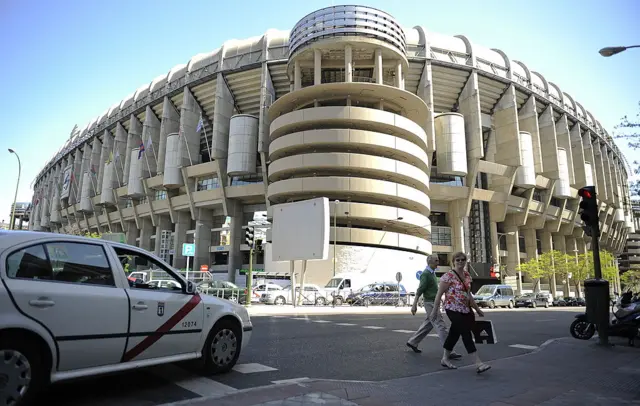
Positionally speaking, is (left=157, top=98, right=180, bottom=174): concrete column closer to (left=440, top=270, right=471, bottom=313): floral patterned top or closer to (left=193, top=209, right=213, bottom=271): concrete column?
A: (left=193, top=209, right=213, bottom=271): concrete column

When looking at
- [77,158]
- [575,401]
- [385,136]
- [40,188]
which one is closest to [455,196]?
[385,136]

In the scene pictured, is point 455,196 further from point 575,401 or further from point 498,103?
point 575,401

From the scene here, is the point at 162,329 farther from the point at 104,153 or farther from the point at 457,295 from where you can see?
the point at 104,153

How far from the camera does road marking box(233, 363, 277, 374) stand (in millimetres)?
5621

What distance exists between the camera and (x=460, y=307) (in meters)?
5.96

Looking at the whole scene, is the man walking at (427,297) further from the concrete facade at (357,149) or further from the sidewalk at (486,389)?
the concrete facade at (357,149)

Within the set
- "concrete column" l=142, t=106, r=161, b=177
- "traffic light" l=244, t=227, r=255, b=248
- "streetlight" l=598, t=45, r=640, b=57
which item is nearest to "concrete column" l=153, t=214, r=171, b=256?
"concrete column" l=142, t=106, r=161, b=177

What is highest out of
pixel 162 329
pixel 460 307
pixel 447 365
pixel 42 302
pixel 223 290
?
pixel 42 302

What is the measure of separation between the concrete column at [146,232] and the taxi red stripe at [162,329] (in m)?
61.8

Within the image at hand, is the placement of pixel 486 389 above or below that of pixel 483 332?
below

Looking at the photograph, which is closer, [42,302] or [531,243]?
[42,302]

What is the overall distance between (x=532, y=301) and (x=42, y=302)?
139 ft

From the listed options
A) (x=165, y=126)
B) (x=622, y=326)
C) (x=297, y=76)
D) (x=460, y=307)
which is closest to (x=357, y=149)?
(x=297, y=76)

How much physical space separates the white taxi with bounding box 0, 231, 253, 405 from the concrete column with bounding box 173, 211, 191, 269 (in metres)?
53.3
